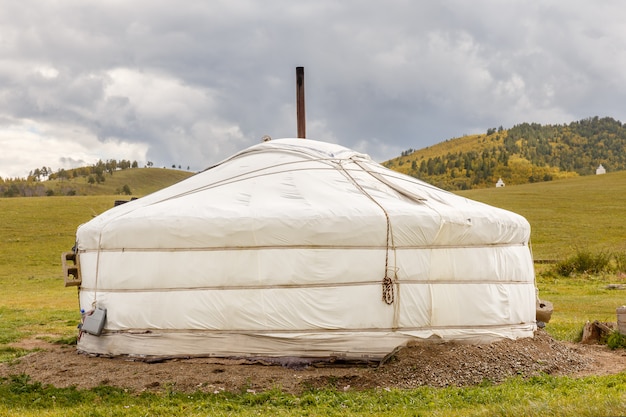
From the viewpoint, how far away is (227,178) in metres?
7.71

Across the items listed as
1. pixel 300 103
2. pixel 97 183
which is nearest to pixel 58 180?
pixel 97 183

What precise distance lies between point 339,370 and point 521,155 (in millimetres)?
75387

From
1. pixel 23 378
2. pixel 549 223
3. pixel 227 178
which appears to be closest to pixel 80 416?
pixel 23 378

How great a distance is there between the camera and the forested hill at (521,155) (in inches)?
2645

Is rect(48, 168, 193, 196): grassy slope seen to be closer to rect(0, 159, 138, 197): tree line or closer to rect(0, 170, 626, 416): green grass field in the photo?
rect(0, 159, 138, 197): tree line

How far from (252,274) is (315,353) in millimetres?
944

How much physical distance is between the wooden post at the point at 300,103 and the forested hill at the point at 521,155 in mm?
50945

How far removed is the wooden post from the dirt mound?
4111mm

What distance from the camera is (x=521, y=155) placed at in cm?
7800

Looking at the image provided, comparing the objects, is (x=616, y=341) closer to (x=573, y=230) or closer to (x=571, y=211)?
(x=573, y=230)

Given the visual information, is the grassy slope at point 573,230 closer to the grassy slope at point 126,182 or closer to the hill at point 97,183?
the hill at point 97,183

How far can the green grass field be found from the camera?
5129 millimetres

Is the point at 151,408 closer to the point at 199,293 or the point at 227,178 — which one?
the point at 199,293

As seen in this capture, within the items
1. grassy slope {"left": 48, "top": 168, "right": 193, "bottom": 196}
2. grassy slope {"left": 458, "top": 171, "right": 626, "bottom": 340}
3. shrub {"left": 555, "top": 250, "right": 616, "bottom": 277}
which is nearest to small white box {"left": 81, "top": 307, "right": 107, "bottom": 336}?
grassy slope {"left": 458, "top": 171, "right": 626, "bottom": 340}
